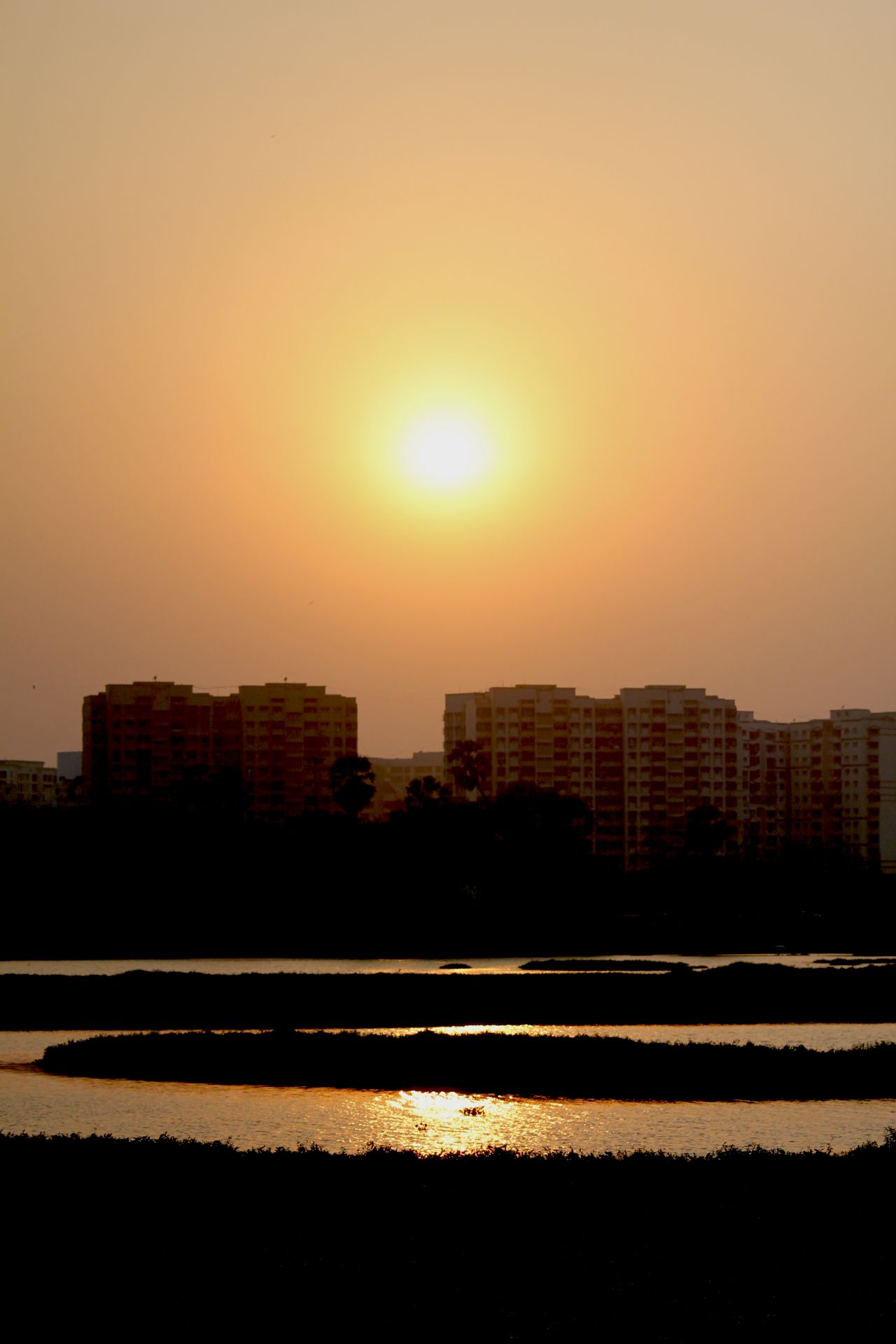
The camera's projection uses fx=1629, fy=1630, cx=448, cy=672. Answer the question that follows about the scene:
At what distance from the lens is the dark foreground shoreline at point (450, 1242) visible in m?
16.8

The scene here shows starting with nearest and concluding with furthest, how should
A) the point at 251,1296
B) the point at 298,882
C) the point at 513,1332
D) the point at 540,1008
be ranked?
the point at 513,1332 → the point at 251,1296 → the point at 540,1008 → the point at 298,882

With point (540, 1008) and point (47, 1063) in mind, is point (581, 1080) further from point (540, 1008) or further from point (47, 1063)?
point (540, 1008)

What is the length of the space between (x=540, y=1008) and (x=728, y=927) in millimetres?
63210

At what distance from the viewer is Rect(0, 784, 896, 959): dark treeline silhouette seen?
319 ft

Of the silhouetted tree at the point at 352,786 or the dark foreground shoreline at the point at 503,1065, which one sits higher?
the silhouetted tree at the point at 352,786

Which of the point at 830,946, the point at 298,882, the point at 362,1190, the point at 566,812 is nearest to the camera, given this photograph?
the point at 362,1190

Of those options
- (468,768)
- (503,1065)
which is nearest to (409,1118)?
(503,1065)

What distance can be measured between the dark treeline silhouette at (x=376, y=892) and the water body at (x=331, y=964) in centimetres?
307

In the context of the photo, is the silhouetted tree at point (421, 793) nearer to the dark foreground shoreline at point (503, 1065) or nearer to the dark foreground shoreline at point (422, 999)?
the dark foreground shoreline at point (422, 999)

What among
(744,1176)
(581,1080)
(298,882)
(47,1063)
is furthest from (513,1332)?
(298,882)

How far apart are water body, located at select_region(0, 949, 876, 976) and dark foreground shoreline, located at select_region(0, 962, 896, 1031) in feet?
A: 20.2

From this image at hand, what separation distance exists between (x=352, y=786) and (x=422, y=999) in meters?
82.6

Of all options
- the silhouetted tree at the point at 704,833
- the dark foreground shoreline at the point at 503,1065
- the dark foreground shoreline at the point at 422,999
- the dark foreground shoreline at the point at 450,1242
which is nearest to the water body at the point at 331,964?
the dark foreground shoreline at the point at 422,999

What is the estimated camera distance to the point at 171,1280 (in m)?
17.9
